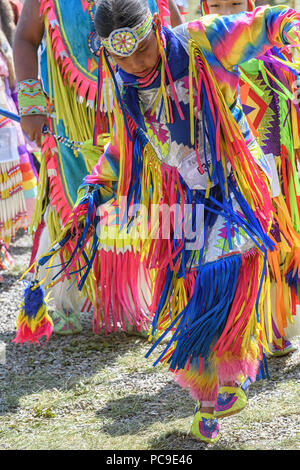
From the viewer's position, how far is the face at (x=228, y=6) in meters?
3.13

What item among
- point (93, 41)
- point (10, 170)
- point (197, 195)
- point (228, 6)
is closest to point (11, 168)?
point (10, 170)

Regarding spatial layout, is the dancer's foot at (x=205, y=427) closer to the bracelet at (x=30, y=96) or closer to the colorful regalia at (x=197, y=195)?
the colorful regalia at (x=197, y=195)

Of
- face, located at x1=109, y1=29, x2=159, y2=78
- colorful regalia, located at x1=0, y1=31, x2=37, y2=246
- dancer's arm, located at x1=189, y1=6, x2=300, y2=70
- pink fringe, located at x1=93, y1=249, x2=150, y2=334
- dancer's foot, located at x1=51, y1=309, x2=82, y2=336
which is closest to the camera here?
dancer's arm, located at x1=189, y1=6, x2=300, y2=70

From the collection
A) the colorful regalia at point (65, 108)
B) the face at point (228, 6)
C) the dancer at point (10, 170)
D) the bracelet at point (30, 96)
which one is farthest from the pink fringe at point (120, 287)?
the dancer at point (10, 170)

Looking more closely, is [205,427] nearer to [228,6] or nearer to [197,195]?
[197,195]

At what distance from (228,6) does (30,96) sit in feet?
3.17

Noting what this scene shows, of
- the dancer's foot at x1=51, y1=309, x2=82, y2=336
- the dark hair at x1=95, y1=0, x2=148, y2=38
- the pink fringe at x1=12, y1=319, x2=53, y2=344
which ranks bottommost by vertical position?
the dancer's foot at x1=51, y1=309, x2=82, y2=336

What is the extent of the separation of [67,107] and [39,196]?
49 centimetres

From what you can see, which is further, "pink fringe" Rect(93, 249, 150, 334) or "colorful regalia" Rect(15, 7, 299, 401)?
"pink fringe" Rect(93, 249, 150, 334)

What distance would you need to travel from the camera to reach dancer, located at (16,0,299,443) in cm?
233

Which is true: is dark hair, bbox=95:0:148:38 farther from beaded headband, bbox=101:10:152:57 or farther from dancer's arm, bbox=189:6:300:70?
dancer's arm, bbox=189:6:300:70

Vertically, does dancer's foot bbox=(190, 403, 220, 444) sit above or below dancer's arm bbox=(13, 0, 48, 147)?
below

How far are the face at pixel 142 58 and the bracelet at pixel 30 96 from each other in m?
1.16

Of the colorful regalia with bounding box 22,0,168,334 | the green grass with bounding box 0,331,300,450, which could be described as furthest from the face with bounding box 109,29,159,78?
the green grass with bounding box 0,331,300,450
